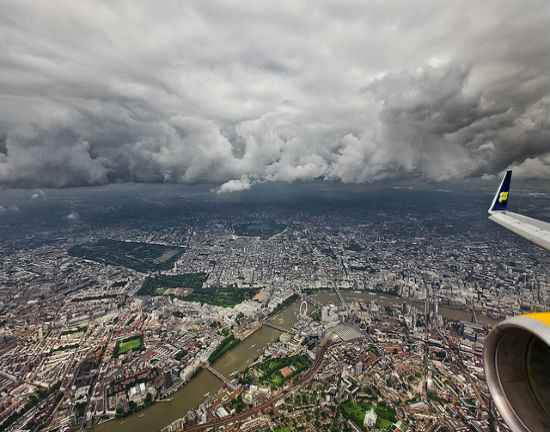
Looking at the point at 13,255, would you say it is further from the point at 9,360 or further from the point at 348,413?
the point at 348,413

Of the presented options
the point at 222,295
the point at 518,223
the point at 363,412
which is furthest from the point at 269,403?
the point at 222,295

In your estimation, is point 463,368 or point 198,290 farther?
point 198,290

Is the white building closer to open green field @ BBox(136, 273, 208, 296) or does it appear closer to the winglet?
the winglet

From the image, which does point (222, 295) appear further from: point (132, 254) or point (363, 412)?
point (132, 254)

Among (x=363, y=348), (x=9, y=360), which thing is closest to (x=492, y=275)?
(x=363, y=348)

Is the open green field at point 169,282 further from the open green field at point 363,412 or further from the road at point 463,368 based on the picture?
the road at point 463,368

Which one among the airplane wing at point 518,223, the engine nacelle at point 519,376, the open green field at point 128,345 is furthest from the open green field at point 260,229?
the engine nacelle at point 519,376
